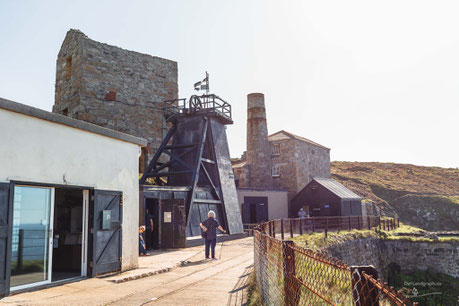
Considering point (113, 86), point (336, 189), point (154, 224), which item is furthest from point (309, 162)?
point (154, 224)

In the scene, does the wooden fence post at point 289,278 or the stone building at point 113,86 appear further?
the stone building at point 113,86

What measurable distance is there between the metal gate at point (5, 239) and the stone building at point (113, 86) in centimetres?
1532

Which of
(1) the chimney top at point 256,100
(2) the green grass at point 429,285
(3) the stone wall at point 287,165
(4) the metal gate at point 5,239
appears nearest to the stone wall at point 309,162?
(3) the stone wall at point 287,165

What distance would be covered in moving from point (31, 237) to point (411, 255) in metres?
21.2

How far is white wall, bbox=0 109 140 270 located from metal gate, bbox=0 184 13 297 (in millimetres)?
321

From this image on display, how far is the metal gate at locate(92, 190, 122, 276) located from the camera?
28.8 feet

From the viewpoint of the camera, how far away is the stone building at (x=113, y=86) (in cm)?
2195

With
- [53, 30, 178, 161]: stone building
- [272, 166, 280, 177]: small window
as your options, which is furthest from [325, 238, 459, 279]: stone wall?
[53, 30, 178, 161]: stone building

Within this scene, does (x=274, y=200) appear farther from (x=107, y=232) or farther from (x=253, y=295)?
(x=253, y=295)

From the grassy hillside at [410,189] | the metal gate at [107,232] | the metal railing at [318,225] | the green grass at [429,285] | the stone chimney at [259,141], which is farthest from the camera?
the grassy hillside at [410,189]

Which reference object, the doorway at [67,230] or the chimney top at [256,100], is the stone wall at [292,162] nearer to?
the chimney top at [256,100]

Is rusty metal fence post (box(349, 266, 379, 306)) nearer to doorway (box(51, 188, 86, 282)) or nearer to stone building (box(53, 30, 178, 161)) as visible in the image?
doorway (box(51, 188, 86, 282))

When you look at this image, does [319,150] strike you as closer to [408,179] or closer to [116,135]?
[408,179]

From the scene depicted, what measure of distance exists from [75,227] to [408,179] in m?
51.7
